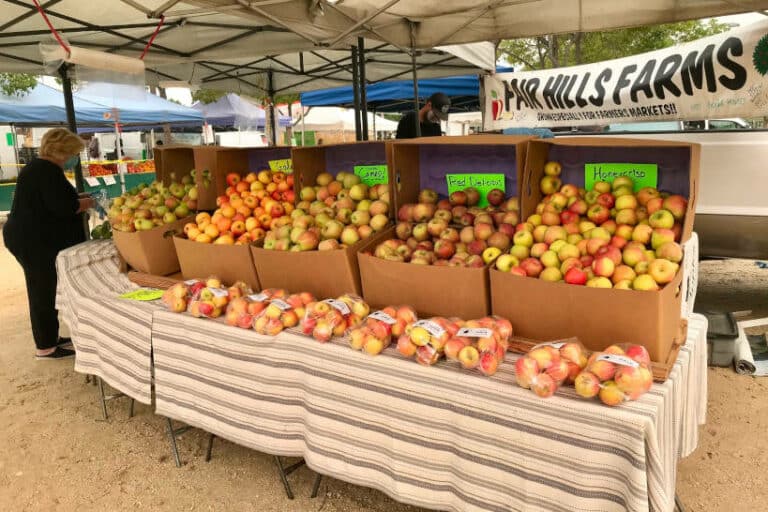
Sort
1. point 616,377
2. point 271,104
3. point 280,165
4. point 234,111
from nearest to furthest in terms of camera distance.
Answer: point 616,377
point 280,165
point 271,104
point 234,111

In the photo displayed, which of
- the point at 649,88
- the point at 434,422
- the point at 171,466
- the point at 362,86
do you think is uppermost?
the point at 362,86

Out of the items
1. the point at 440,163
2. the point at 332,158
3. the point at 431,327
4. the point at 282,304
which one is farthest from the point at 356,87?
the point at 431,327

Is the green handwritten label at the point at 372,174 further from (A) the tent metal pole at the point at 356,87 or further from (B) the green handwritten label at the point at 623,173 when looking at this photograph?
(A) the tent metal pole at the point at 356,87

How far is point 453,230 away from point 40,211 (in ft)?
10.9

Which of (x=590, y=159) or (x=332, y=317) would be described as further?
(x=590, y=159)

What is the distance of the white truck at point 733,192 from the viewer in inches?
178

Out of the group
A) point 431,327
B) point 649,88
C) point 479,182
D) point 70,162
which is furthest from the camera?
point 649,88

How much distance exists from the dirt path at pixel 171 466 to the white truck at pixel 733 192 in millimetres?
1414

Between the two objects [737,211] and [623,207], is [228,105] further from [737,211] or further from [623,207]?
[623,207]

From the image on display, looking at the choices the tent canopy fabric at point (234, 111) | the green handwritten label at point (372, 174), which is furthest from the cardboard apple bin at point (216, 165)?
the tent canopy fabric at point (234, 111)

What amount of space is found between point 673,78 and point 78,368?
5651 millimetres

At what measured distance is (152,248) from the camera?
3.24 m

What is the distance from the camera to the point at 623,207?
239 centimetres

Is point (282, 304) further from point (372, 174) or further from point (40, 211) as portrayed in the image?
point (40, 211)
